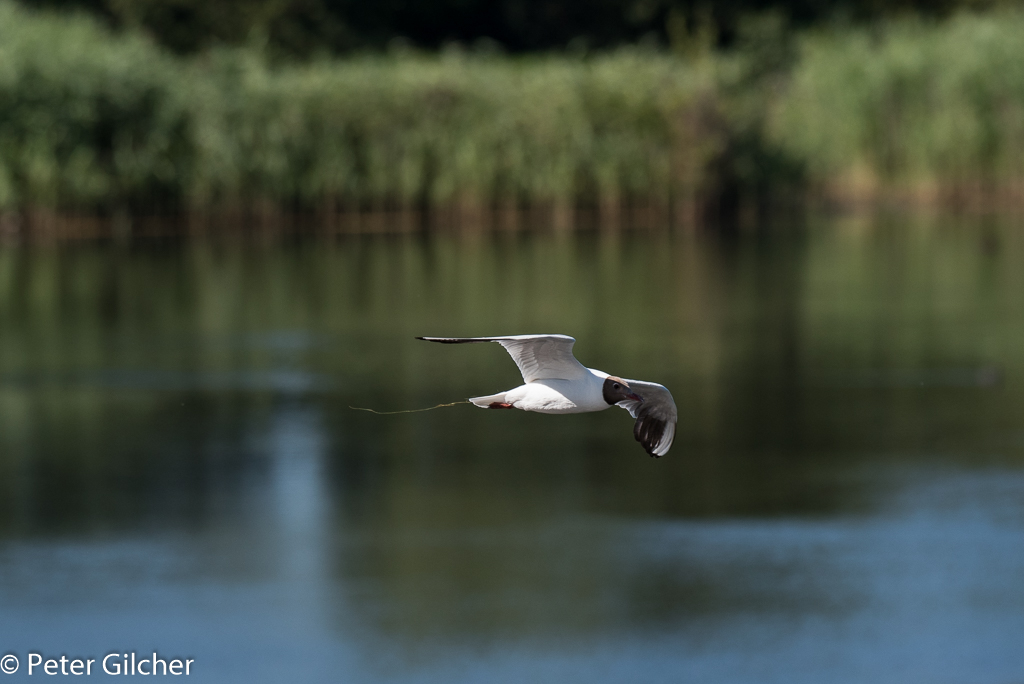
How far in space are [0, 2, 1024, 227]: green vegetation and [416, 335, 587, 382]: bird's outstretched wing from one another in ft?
92.0

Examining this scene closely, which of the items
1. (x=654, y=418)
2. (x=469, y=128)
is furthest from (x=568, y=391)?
(x=469, y=128)

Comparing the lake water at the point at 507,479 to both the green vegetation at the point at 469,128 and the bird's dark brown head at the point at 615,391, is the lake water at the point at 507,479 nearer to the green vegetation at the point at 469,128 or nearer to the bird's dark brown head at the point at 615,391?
the green vegetation at the point at 469,128

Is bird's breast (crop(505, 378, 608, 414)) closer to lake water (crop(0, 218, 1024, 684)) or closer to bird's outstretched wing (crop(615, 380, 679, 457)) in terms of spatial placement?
bird's outstretched wing (crop(615, 380, 679, 457))

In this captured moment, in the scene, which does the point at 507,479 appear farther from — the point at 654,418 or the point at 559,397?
the point at 559,397

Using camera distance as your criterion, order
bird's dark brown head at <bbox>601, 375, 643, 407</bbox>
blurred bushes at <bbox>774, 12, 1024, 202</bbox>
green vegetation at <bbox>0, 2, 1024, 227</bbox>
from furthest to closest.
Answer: blurred bushes at <bbox>774, 12, 1024, 202</bbox>, green vegetation at <bbox>0, 2, 1024, 227</bbox>, bird's dark brown head at <bbox>601, 375, 643, 407</bbox>

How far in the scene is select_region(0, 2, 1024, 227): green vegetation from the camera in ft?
109

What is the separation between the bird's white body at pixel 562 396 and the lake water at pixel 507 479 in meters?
7.95

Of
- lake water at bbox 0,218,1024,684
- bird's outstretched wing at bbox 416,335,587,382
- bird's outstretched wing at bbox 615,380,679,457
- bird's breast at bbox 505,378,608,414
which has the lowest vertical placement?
lake water at bbox 0,218,1024,684

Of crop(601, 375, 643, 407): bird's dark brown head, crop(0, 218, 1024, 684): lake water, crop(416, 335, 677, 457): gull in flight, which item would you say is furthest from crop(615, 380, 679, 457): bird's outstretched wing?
crop(0, 218, 1024, 684): lake water

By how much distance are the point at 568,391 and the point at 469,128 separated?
2948 cm

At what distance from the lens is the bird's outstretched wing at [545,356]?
18.4ft

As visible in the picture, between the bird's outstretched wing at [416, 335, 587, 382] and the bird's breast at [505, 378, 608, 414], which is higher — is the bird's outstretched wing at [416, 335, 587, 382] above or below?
above

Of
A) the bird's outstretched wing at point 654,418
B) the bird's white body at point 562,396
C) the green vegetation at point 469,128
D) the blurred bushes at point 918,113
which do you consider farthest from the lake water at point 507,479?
the bird's white body at point 562,396

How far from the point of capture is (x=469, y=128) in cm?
3466
